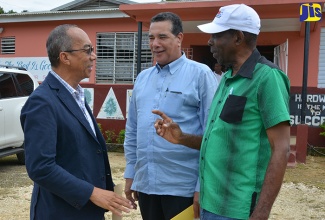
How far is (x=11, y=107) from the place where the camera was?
286 inches

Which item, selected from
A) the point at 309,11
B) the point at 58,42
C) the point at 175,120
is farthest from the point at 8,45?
the point at 58,42

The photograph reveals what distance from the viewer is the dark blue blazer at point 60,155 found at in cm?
187

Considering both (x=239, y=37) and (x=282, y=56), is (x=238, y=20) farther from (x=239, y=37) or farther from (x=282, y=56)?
(x=282, y=56)

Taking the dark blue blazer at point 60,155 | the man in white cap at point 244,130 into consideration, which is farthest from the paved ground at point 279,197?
the man in white cap at point 244,130

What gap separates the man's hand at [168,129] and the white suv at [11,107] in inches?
212

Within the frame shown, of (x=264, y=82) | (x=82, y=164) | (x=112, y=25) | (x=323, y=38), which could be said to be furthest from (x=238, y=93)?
(x=112, y=25)

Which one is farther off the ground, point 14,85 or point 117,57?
point 117,57

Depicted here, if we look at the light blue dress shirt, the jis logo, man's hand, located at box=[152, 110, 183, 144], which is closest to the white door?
the jis logo

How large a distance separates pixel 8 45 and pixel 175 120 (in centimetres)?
1225

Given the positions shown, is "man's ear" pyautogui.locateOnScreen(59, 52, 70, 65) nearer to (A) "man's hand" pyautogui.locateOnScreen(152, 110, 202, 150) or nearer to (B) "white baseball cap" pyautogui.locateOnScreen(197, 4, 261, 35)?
(A) "man's hand" pyautogui.locateOnScreen(152, 110, 202, 150)

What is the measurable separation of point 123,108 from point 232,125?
343 inches

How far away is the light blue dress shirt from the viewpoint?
2.65 metres

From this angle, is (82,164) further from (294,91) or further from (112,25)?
(112,25)

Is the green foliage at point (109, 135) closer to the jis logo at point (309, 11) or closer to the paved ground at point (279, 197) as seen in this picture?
the paved ground at point (279, 197)
